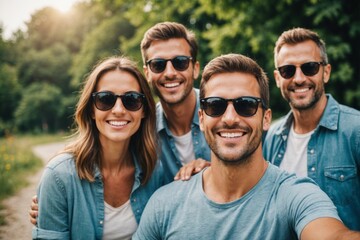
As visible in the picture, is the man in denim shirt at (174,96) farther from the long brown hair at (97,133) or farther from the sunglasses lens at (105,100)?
the sunglasses lens at (105,100)

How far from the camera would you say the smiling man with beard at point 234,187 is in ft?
7.31

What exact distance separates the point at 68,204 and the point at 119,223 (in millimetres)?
470

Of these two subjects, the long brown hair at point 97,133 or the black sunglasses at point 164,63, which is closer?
the long brown hair at point 97,133

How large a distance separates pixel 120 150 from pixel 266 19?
300 inches

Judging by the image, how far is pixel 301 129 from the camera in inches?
147

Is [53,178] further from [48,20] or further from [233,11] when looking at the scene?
[48,20]

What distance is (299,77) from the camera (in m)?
3.65

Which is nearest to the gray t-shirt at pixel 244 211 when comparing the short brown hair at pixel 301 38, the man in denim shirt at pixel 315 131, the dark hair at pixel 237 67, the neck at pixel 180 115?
the dark hair at pixel 237 67

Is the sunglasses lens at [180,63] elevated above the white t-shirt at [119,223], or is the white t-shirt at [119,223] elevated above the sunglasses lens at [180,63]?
the sunglasses lens at [180,63]

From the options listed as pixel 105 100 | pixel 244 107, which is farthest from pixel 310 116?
pixel 105 100

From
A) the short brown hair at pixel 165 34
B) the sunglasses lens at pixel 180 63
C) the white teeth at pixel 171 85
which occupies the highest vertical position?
the short brown hair at pixel 165 34

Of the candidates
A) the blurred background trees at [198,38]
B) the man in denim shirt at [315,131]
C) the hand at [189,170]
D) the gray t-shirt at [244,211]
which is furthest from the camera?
the blurred background trees at [198,38]

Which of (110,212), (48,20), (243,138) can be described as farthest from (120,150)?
(48,20)

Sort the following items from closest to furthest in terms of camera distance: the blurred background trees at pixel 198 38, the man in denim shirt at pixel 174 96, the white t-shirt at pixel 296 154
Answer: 1. the white t-shirt at pixel 296 154
2. the man in denim shirt at pixel 174 96
3. the blurred background trees at pixel 198 38
